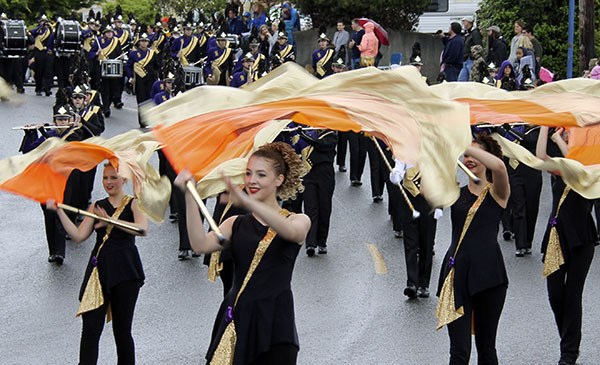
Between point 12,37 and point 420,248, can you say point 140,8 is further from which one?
point 420,248

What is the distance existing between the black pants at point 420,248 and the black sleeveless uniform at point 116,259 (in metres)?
4.01

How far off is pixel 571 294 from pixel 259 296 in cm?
369

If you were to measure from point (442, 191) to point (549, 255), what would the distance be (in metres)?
4.30

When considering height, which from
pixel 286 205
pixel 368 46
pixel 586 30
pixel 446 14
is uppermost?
pixel 586 30

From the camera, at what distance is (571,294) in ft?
30.1

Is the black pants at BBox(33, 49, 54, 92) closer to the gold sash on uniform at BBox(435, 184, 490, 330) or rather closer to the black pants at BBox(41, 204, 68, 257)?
the black pants at BBox(41, 204, 68, 257)

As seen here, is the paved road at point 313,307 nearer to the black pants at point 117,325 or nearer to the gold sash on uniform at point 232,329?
the black pants at point 117,325

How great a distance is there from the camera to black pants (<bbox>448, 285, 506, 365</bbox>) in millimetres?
7816

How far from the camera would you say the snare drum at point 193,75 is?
2483 centimetres

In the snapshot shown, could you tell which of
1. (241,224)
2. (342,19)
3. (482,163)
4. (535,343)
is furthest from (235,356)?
(342,19)

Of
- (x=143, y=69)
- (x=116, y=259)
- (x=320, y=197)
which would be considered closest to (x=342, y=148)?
(x=320, y=197)

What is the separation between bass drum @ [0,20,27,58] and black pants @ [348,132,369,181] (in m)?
10.1

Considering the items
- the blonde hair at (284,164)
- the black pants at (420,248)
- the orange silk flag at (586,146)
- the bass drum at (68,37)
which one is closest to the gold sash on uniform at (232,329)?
the blonde hair at (284,164)

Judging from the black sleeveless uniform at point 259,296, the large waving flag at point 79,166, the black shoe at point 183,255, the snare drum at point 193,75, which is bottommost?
the black shoe at point 183,255
